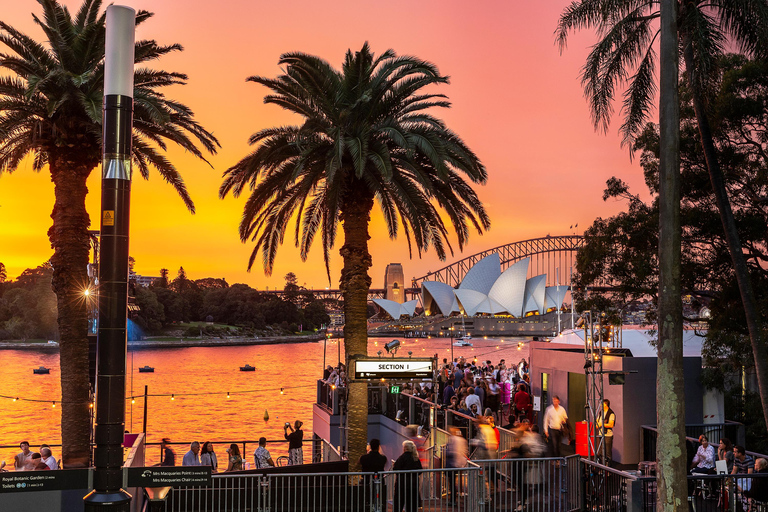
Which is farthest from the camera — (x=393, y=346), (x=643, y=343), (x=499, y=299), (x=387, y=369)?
(x=499, y=299)

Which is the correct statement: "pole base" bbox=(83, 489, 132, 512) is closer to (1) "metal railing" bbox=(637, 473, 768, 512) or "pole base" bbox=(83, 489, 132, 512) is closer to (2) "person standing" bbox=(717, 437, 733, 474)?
(1) "metal railing" bbox=(637, 473, 768, 512)

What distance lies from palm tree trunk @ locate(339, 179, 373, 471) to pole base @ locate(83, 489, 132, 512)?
1132cm

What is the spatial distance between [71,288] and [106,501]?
10452 millimetres

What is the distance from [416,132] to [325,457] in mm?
9850

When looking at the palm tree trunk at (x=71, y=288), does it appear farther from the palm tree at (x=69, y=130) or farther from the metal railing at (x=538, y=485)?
the metal railing at (x=538, y=485)

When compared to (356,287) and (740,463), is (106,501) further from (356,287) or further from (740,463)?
(356,287)

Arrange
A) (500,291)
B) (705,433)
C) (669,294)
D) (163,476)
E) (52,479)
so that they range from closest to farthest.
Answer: (52,479) → (163,476) → (669,294) → (705,433) → (500,291)

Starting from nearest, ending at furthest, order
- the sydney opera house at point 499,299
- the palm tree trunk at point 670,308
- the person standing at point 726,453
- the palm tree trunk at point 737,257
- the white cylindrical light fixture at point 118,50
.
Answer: the white cylindrical light fixture at point 118,50 → the palm tree trunk at point 670,308 → the person standing at point 726,453 → the palm tree trunk at point 737,257 → the sydney opera house at point 499,299

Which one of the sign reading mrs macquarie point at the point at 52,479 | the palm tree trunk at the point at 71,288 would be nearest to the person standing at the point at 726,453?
the sign reading mrs macquarie point at the point at 52,479

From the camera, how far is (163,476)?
6227mm

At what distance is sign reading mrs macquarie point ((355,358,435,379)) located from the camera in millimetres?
15031

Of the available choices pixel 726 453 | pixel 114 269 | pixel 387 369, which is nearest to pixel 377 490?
pixel 387 369

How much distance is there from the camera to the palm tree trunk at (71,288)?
15281 millimetres

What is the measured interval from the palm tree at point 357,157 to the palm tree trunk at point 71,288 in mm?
4045
